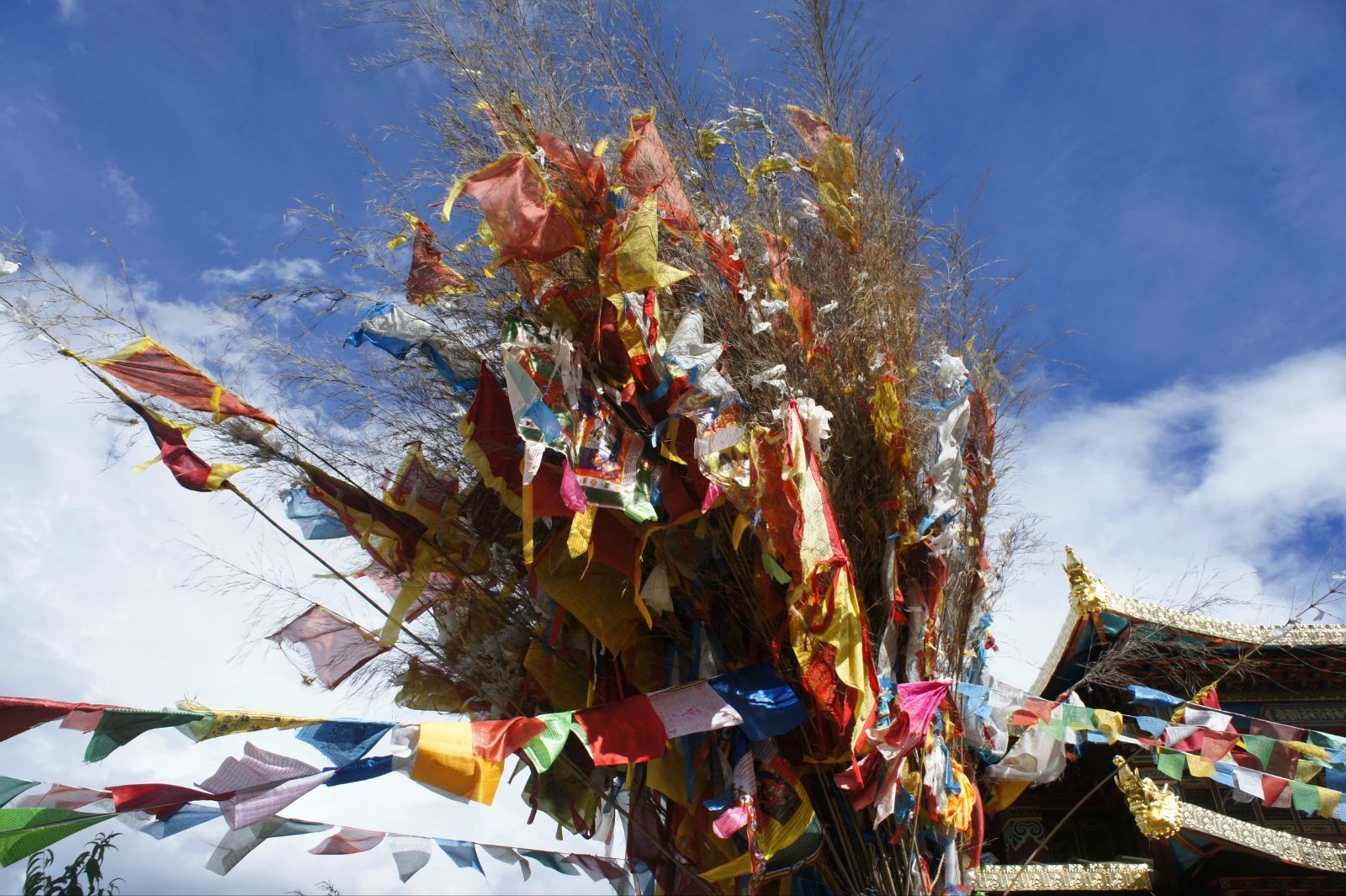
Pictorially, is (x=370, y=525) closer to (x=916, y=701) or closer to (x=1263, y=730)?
(x=916, y=701)

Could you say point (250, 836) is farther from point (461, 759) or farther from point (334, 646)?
point (461, 759)

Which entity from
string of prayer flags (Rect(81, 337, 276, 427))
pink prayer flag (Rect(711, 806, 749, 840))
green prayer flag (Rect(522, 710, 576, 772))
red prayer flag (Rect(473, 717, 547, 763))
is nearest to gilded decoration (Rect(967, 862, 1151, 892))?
pink prayer flag (Rect(711, 806, 749, 840))

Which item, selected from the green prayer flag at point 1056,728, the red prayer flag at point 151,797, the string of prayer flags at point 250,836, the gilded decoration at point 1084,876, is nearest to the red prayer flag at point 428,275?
the red prayer flag at point 151,797

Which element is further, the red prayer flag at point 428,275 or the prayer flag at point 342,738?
the red prayer flag at point 428,275

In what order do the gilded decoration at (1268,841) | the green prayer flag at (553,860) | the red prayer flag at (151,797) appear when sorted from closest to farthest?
the red prayer flag at (151,797)
the green prayer flag at (553,860)
the gilded decoration at (1268,841)

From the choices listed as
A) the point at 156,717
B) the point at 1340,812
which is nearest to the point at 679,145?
the point at 156,717

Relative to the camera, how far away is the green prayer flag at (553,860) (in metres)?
3.67

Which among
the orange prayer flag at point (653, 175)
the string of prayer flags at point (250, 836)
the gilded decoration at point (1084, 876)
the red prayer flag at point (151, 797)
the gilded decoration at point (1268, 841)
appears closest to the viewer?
the red prayer flag at point (151, 797)

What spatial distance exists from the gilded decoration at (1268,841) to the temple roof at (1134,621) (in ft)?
2.83

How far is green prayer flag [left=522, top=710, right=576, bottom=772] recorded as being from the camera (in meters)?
2.31

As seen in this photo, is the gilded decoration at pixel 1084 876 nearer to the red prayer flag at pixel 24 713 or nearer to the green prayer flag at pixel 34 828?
the green prayer flag at pixel 34 828

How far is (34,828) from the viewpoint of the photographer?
2258 mm

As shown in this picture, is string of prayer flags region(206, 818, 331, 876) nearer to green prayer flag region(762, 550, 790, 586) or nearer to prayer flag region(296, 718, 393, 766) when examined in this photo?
prayer flag region(296, 718, 393, 766)

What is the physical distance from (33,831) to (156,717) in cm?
52
